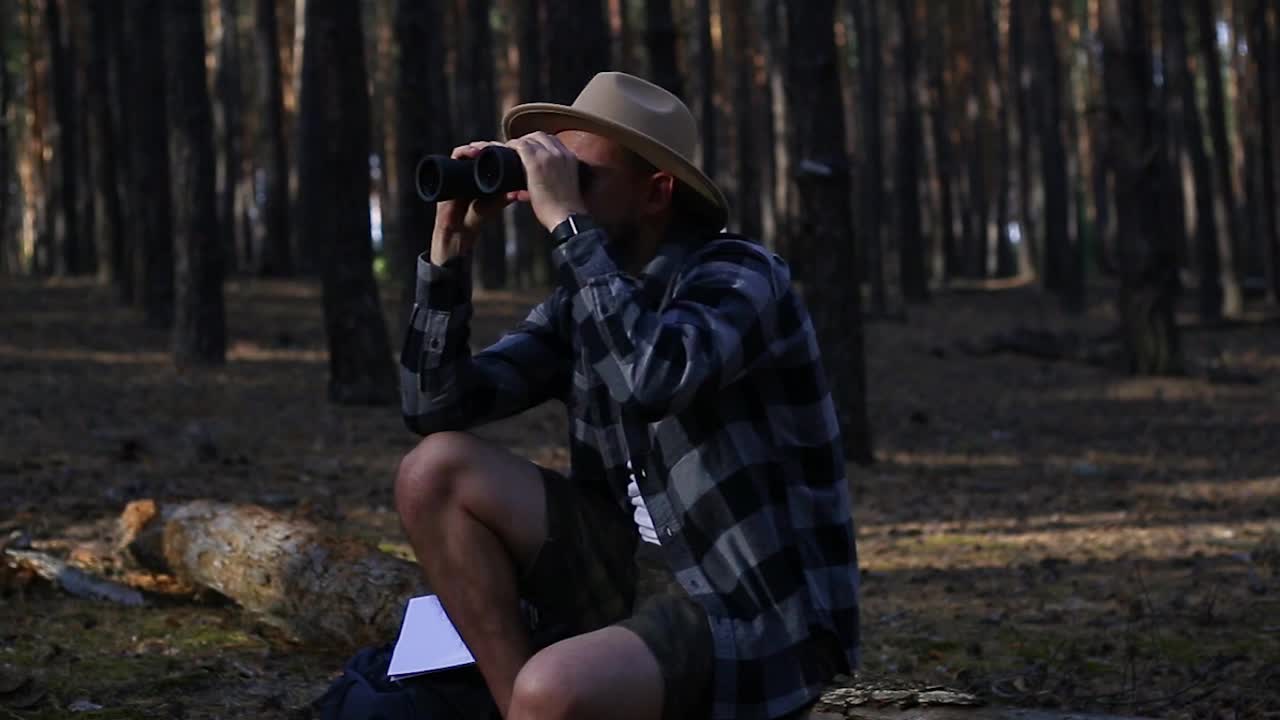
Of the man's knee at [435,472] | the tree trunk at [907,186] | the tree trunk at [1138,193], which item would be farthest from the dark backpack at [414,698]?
the tree trunk at [907,186]

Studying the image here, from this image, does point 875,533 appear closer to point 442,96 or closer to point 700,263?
point 700,263

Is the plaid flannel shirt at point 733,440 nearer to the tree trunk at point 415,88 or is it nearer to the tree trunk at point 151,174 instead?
the tree trunk at point 415,88

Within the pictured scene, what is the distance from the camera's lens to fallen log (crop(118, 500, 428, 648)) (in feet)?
17.3

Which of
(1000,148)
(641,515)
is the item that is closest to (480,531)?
(641,515)

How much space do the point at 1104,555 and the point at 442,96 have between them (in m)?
14.1

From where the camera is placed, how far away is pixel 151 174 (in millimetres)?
16000

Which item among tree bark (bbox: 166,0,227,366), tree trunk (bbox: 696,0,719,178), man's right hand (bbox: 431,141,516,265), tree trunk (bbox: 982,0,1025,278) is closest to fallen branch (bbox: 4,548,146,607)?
man's right hand (bbox: 431,141,516,265)

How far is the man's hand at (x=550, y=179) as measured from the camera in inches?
128

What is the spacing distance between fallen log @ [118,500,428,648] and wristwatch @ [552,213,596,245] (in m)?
2.34

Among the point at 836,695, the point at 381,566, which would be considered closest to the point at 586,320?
the point at 836,695

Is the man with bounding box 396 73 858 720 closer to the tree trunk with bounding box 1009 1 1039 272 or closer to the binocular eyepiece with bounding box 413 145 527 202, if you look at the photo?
the binocular eyepiece with bounding box 413 145 527 202

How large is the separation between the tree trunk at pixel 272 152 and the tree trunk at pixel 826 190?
1454 centimetres

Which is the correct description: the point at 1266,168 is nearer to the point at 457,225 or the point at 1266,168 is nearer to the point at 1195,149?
the point at 1195,149

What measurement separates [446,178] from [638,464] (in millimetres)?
742
